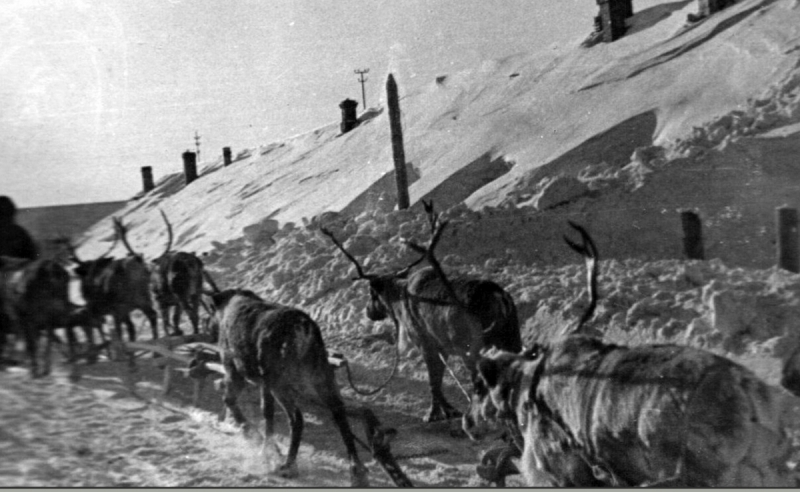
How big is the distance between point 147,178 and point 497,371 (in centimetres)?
229

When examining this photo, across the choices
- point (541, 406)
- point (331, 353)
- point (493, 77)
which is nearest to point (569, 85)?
point (493, 77)

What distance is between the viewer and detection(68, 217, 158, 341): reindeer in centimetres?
397

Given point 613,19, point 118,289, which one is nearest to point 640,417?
point 118,289

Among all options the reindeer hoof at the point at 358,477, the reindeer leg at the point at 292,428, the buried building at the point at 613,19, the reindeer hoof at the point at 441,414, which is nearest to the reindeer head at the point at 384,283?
the reindeer hoof at the point at 441,414

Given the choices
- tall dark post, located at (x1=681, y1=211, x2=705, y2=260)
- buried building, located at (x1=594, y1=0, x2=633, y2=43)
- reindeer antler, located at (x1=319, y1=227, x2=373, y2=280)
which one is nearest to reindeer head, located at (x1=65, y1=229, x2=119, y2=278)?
reindeer antler, located at (x1=319, y1=227, x2=373, y2=280)

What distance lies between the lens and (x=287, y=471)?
311 centimetres

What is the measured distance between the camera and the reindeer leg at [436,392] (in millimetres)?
3557

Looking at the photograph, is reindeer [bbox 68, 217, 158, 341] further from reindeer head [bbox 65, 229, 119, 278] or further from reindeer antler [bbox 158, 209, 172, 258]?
reindeer antler [bbox 158, 209, 172, 258]

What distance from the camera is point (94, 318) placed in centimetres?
404

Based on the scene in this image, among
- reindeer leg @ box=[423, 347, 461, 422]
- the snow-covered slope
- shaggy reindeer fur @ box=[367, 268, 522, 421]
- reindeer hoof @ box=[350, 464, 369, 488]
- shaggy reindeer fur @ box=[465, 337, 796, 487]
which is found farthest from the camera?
the snow-covered slope

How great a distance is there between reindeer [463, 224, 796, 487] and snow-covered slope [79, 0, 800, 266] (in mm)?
1466

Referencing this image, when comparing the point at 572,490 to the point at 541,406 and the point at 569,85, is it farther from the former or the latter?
the point at 569,85

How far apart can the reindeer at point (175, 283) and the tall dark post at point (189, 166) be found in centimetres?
28

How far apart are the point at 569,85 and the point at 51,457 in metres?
3.51
